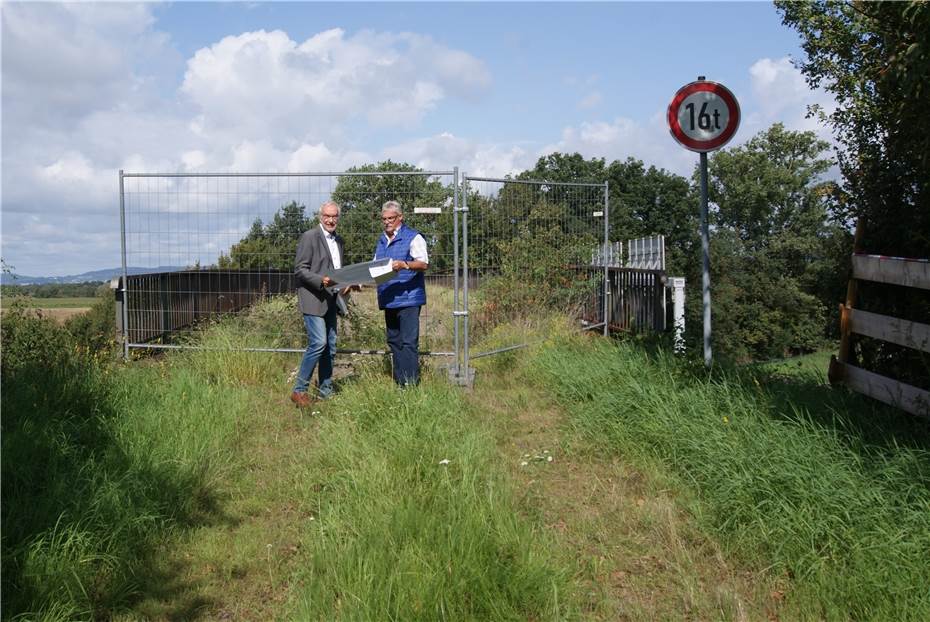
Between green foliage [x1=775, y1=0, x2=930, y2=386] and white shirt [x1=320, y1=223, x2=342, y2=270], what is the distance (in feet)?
15.7

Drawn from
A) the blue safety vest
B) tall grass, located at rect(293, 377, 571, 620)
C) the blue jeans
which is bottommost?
tall grass, located at rect(293, 377, 571, 620)

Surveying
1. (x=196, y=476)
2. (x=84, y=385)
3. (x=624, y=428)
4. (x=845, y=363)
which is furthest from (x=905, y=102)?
(x=84, y=385)

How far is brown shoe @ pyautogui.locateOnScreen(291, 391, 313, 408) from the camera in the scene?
7523mm

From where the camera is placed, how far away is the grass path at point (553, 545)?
12.0ft

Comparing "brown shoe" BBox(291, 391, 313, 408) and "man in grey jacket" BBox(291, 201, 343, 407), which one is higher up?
"man in grey jacket" BBox(291, 201, 343, 407)

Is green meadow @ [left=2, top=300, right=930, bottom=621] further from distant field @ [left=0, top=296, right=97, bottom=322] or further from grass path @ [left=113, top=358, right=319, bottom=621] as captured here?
distant field @ [left=0, top=296, right=97, bottom=322]

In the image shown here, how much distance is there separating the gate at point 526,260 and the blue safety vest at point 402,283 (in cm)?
75

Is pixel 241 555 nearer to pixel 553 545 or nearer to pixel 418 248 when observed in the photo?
pixel 553 545

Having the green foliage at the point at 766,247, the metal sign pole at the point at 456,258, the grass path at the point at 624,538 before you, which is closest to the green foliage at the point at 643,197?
the green foliage at the point at 766,247

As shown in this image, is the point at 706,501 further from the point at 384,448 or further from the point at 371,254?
the point at 371,254

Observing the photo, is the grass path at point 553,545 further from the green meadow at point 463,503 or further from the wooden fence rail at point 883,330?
the wooden fence rail at point 883,330

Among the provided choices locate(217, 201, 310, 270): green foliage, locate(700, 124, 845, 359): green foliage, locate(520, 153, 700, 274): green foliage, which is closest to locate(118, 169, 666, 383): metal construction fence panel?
locate(217, 201, 310, 270): green foliage

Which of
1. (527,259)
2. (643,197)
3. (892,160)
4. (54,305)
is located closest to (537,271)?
(527,259)

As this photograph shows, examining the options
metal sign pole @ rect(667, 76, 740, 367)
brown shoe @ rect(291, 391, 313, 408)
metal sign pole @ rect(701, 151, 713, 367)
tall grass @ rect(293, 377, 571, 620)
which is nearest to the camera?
tall grass @ rect(293, 377, 571, 620)
